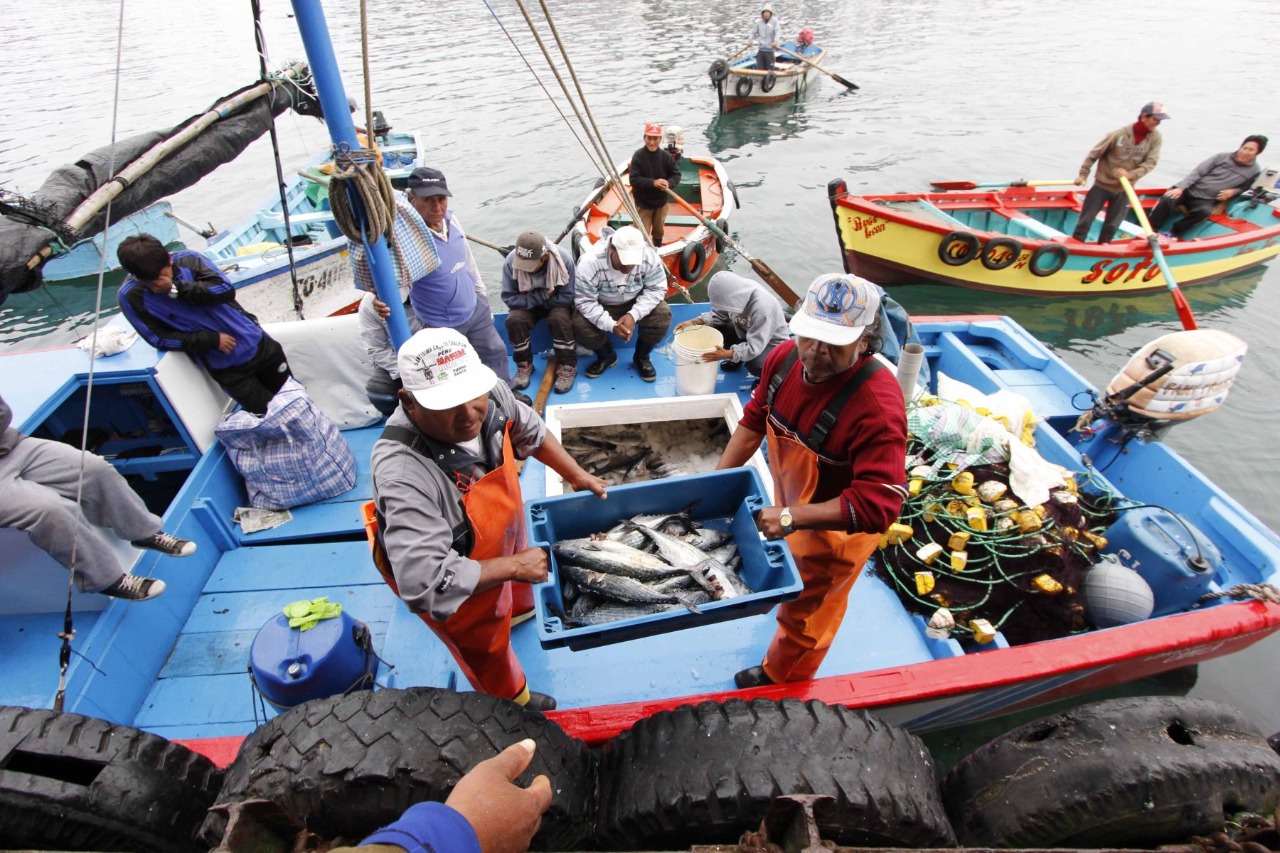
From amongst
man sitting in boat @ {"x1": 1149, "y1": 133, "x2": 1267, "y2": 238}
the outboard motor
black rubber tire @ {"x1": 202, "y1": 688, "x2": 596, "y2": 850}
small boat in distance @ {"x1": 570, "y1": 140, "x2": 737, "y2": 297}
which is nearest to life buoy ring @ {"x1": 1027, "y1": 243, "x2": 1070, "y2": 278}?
man sitting in boat @ {"x1": 1149, "y1": 133, "x2": 1267, "y2": 238}

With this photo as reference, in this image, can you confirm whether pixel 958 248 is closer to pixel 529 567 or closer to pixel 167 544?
pixel 529 567

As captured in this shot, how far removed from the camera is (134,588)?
336 centimetres

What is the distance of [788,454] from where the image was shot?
9.55ft

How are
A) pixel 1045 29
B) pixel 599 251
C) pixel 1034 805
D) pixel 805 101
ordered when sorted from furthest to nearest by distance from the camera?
pixel 1045 29 → pixel 805 101 → pixel 599 251 → pixel 1034 805

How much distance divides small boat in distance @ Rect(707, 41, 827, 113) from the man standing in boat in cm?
1164

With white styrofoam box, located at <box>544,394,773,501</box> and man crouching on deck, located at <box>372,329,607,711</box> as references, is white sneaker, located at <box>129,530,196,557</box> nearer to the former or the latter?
man crouching on deck, located at <box>372,329,607,711</box>

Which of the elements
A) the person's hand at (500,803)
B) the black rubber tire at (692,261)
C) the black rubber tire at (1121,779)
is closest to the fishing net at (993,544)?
the black rubber tire at (1121,779)

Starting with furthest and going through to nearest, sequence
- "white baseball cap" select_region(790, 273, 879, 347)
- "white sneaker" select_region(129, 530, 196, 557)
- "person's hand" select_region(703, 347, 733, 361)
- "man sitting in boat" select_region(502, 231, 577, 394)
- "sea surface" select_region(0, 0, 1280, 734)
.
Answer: "sea surface" select_region(0, 0, 1280, 734) → "man sitting in boat" select_region(502, 231, 577, 394) → "person's hand" select_region(703, 347, 733, 361) → "white sneaker" select_region(129, 530, 196, 557) → "white baseball cap" select_region(790, 273, 879, 347)

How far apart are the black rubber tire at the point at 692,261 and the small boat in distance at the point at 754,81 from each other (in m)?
12.1

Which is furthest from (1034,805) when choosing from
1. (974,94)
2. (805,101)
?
(974,94)

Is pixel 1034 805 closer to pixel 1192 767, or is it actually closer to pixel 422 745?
pixel 1192 767

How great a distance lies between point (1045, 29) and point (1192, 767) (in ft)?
117

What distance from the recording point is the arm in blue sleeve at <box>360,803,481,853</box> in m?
1.32

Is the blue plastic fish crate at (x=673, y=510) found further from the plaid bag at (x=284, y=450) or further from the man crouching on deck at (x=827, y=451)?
the plaid bag at (x=284, y=450)
